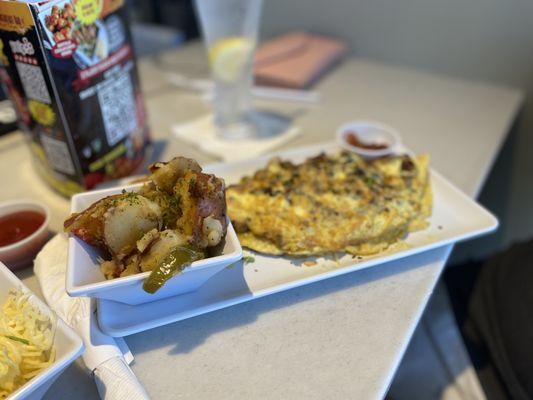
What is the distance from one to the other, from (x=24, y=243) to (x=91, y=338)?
320mm

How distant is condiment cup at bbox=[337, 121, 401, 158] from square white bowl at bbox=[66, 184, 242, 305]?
2.07ft

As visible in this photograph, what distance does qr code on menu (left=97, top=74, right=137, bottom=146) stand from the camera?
1.10 meters

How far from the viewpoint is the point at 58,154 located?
1.10m

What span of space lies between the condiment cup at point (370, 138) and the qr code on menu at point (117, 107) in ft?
2.10

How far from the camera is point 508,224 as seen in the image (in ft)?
6.54

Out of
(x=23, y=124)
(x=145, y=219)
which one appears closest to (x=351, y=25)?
(x=23, y=124)

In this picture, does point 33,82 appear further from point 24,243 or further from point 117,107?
point 24,243

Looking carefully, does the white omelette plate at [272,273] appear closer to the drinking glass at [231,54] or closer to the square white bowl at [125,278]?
the square white bowl at [125,278]

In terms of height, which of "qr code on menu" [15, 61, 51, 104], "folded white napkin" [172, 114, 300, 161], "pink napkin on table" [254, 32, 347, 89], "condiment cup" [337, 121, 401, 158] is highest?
"qr code on menu" [15, 61, 51, 104]

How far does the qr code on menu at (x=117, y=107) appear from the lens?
43.1 inches

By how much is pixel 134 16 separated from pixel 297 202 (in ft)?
8.32

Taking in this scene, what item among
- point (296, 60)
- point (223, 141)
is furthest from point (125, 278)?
point (296, 60)

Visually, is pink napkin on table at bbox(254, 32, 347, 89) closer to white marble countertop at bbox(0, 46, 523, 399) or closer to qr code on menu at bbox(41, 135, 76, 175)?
white marble countertop at bbox(0, 46, 523, 399)

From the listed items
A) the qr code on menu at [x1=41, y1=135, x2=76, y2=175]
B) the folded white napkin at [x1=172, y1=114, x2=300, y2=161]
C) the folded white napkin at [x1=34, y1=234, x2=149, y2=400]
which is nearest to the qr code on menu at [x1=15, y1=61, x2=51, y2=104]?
the qr code on menu at [x1=41, y1=135, x2=76, y2=175]
